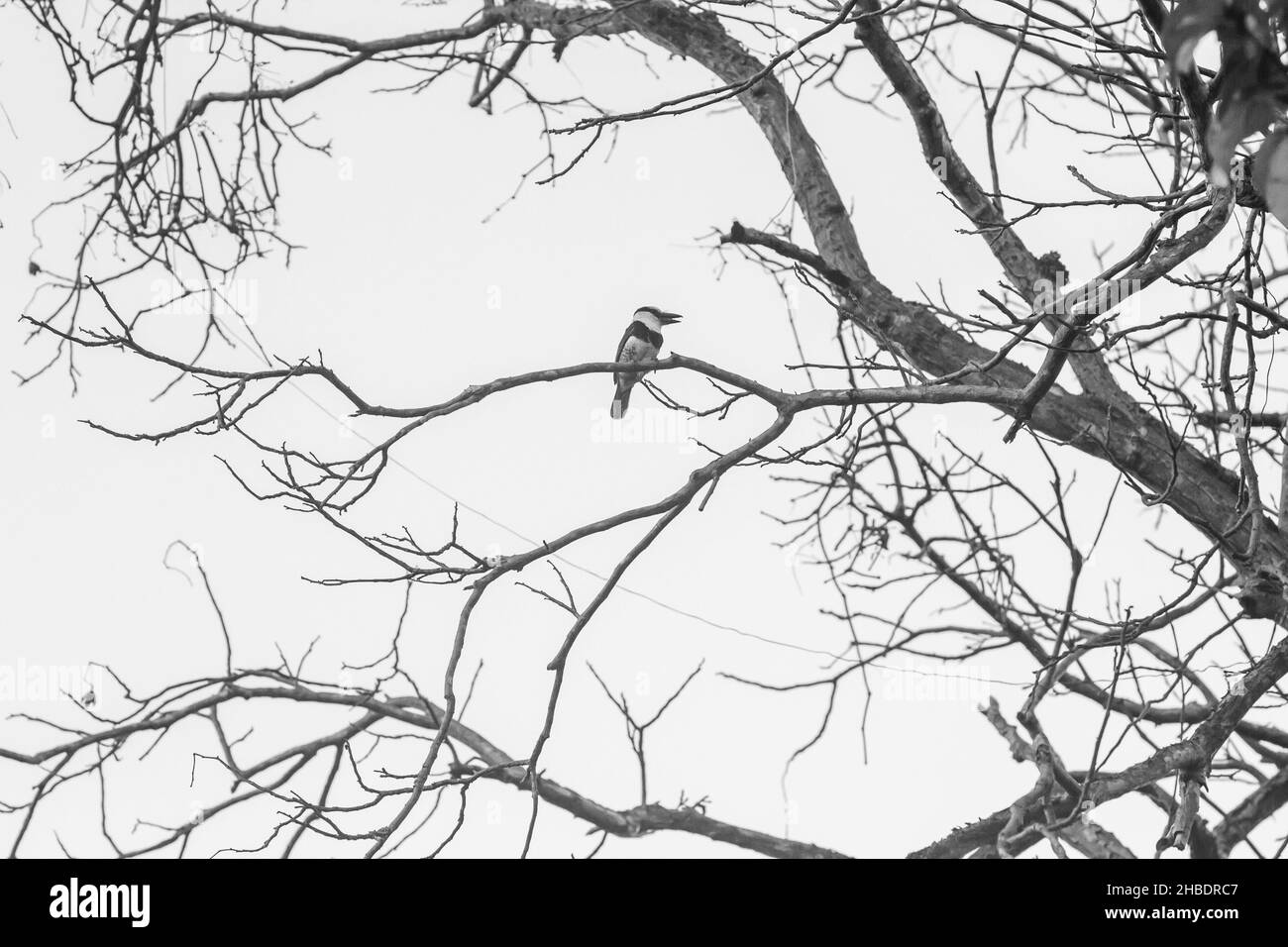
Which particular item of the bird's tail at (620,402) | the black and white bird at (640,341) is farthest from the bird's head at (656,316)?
the bird's tail at (620,402)

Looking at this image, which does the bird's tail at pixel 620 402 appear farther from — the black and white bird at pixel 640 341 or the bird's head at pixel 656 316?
the bird's head at pixel 656 316

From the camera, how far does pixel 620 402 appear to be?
7094mm

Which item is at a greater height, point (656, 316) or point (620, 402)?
point (656, 316)

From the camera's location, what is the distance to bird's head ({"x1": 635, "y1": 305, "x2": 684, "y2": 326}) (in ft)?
23.0

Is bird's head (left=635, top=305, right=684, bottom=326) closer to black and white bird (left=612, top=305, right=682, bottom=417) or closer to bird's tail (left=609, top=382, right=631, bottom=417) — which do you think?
black and white bird (left=612, top=305, right=682, bottom=417)

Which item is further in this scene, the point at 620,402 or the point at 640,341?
the point at 620,402

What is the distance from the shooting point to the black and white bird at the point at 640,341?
267 inches

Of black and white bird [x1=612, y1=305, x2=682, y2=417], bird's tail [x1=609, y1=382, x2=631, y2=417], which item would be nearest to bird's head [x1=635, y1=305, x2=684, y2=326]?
black and white bird [x1=612, y1=305, x2=682, y2=417]

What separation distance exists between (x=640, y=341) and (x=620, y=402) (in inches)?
17.8

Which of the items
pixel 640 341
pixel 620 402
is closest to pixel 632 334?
pixel 640 341

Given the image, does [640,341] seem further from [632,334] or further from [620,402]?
Answer: [620,402]

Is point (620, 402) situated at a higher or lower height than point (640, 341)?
lower
